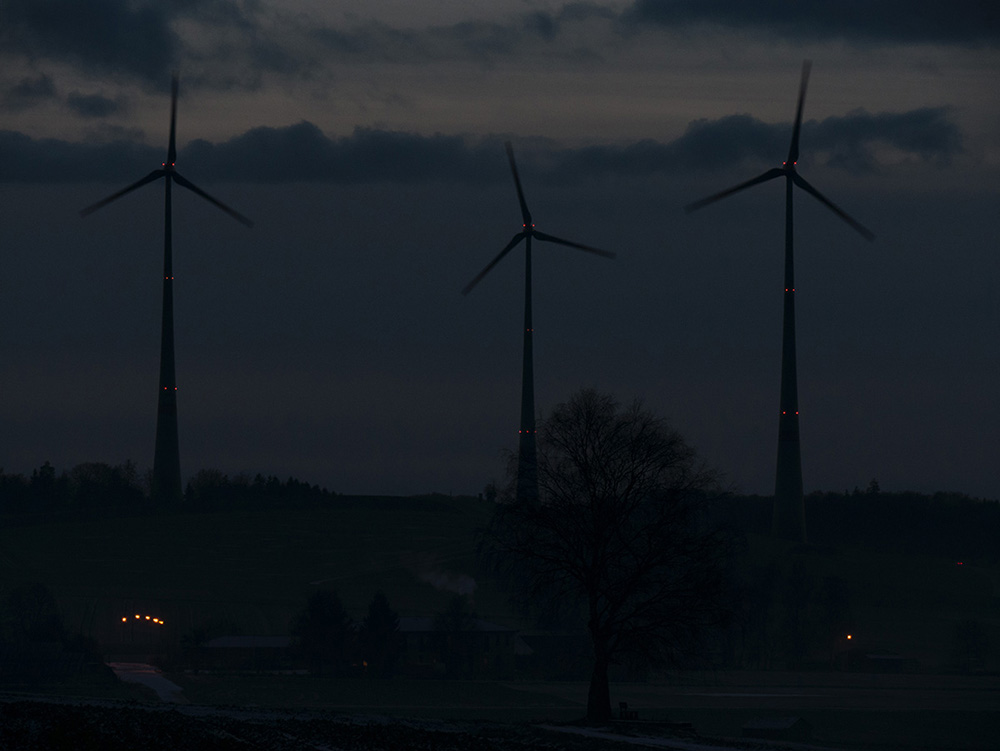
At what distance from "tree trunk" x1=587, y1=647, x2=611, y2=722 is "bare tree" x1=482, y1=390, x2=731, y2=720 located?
0.06 metres

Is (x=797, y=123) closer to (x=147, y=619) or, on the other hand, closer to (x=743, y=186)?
(x=743, y=186)

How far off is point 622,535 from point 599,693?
751cm

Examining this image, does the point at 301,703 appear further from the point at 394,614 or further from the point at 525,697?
the point at 394,614

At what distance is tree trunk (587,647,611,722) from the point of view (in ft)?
224

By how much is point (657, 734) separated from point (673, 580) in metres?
6.73

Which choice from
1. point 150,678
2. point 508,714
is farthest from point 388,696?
point 150,678

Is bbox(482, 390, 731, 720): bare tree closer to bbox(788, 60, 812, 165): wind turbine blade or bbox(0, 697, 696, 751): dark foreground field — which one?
bbox(0, 697, 696, 751): dark foreground field

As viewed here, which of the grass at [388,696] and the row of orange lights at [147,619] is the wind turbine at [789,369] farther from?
the row of orange lights at [147,619]

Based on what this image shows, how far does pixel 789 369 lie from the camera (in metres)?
171

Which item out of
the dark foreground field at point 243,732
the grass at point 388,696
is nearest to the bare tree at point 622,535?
the dark foreground field at point 243,732

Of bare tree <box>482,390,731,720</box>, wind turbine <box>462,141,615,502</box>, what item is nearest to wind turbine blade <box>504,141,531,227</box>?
wind turbine <box>462,141,615,502</box>

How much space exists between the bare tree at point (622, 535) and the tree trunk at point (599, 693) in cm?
6

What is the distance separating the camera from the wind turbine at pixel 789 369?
152m

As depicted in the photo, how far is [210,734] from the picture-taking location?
5494 cm
